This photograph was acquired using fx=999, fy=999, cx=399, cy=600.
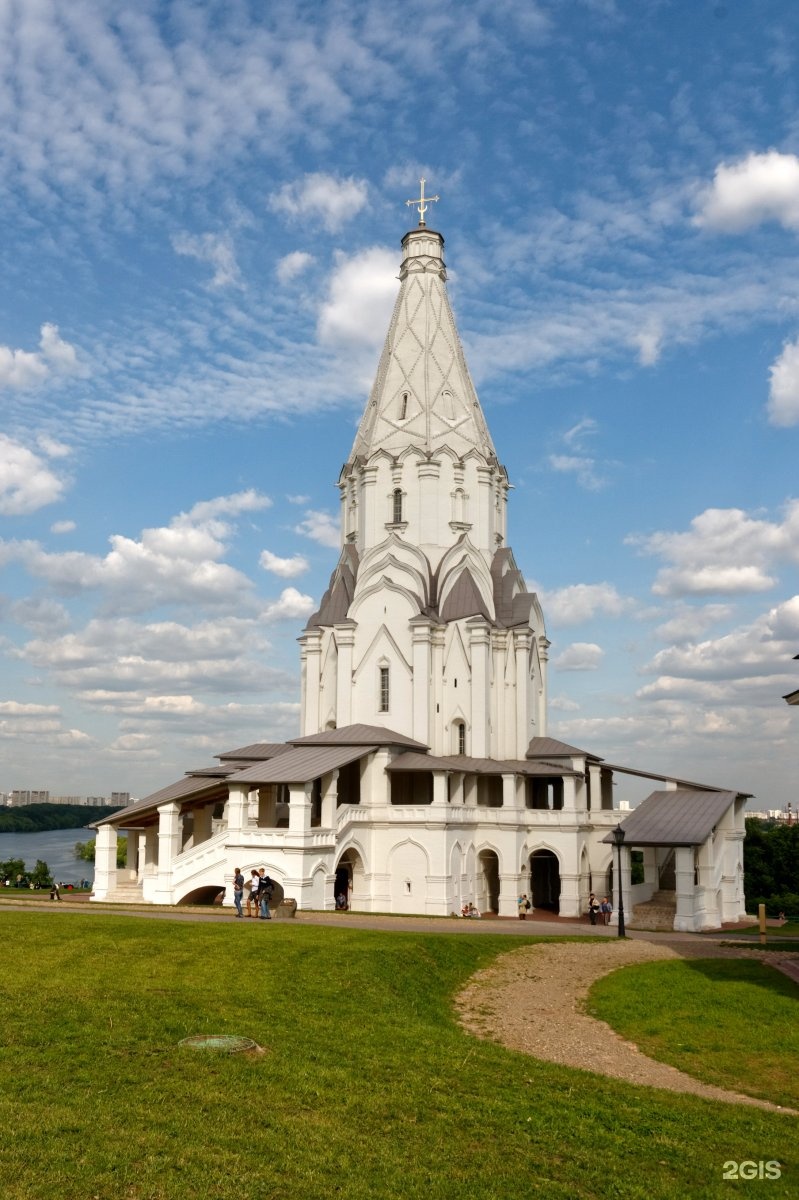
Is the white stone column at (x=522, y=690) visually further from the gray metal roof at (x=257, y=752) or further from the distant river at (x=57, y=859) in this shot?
the distant river at (x=57, y=859)

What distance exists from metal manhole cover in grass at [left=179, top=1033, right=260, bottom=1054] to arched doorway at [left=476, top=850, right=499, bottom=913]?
105 feet

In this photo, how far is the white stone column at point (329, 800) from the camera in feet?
121

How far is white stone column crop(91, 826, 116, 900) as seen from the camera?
3819 cm

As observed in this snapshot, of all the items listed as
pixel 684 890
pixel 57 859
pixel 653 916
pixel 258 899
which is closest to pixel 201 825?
pixel 258 899

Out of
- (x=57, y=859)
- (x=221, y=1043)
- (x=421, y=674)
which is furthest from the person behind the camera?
(x=57, y=859)

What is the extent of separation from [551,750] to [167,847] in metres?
18.1

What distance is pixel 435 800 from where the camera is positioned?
40062 millimetres

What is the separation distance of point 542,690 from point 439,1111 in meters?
40.9

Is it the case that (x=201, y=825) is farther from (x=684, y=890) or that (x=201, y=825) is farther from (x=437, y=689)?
(x=684, y=890)

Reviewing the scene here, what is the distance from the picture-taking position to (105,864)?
3859 cm

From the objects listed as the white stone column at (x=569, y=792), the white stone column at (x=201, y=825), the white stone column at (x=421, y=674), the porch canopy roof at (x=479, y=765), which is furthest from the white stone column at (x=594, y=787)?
the white stone column at (x=201, y=825)

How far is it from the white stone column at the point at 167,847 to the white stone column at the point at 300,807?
196 inches

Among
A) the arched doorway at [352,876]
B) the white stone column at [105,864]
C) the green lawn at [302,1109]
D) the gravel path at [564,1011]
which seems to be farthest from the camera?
the arched doorway at [352,876]

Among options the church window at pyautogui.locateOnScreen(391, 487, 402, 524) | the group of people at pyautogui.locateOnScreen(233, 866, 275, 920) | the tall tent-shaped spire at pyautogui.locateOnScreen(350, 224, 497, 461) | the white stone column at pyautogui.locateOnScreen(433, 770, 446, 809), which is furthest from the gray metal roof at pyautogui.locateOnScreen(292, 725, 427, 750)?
the tall tent-shaped spire at pyautogui.locateOnScreen(350, 224, 497, 461)
